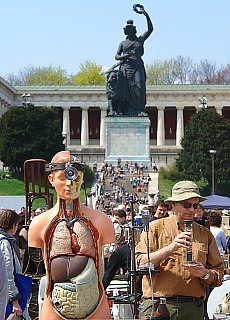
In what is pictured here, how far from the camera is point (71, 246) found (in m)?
6.00

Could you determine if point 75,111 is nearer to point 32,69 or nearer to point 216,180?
point 32,69

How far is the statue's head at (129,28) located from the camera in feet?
150

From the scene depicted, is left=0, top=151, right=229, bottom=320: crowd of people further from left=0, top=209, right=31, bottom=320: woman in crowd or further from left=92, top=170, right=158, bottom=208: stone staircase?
left=92, top=170, right=158, bottom=208: stone staircase

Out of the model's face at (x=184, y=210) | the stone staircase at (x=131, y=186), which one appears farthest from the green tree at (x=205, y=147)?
the model's face at (x=184, y=210)

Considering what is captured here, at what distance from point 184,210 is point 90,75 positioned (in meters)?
98.4

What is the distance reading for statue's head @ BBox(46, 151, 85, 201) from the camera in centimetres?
608

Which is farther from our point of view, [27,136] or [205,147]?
[27,136]

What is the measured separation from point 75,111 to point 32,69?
61.7 feet

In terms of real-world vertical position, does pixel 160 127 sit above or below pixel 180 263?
above

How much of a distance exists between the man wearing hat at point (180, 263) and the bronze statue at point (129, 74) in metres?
39.7

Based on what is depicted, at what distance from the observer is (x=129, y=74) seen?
154ft

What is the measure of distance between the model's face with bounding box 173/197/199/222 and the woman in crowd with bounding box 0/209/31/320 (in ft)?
5.92

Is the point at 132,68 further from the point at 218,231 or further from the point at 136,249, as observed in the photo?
the point at 136,249

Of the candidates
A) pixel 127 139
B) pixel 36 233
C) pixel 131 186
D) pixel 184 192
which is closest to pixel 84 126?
pixel 127 139
